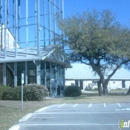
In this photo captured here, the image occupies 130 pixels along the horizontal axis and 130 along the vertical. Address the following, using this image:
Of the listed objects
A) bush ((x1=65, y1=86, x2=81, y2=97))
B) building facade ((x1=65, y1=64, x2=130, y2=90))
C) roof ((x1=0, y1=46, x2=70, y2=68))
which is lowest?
bush ((x1=65, y1=86, x2=81, y2=97))

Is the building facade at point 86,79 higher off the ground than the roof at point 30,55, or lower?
lower

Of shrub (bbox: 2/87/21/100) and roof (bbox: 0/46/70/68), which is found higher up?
roof (bbox: 0/46/70/68)

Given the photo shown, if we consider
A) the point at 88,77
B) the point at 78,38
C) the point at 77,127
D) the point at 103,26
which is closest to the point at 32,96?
the point at 78,38

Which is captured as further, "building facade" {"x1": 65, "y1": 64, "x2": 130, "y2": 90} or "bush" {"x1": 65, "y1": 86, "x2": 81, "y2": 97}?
"building facade" {"x1": 65, "y1": 64, "x2": 130, "y2": 90}

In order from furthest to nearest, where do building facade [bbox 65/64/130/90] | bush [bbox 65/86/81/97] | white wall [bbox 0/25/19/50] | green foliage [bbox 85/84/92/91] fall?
green foliage [bbox 85/84/92/91] → building facade [bbox 65/64/130/90] → white wall [bbox 0/25/19/50] → bush [bbox 65/86/81/97]

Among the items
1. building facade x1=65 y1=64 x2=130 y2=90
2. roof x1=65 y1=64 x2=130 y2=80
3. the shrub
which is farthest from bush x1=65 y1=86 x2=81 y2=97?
roof x1=65 y1=64 x2=130 y2=80

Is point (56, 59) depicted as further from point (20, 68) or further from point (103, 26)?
point (103, 26)

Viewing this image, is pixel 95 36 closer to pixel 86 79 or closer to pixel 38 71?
pixel 38 71

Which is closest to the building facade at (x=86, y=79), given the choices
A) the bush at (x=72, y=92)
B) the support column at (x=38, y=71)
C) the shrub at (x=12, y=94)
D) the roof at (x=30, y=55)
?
the bush at (x=72, y=92)

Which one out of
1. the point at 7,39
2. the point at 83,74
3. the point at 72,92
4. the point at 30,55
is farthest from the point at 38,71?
the point at 83,74

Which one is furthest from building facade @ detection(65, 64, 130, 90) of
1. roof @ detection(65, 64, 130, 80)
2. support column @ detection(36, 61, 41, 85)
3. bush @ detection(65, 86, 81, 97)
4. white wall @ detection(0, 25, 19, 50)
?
support column @ detection(36, 61, 41, 85)

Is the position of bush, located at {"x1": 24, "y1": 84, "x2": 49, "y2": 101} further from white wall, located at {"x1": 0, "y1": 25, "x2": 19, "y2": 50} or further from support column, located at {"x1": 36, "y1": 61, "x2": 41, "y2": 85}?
white wall, located at {"x1": 0, "y1": 25, "x2": 19, "y2": 50}

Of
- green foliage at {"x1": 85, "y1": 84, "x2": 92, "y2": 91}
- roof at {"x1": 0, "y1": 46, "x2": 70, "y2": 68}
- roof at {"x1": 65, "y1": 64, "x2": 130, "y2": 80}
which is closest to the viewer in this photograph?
roof at {"x1": 0, "y1": 46, "x2": 70, "y2": 68}

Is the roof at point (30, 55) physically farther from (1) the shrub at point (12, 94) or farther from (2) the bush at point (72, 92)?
(2) the bush at point (72, 92)
